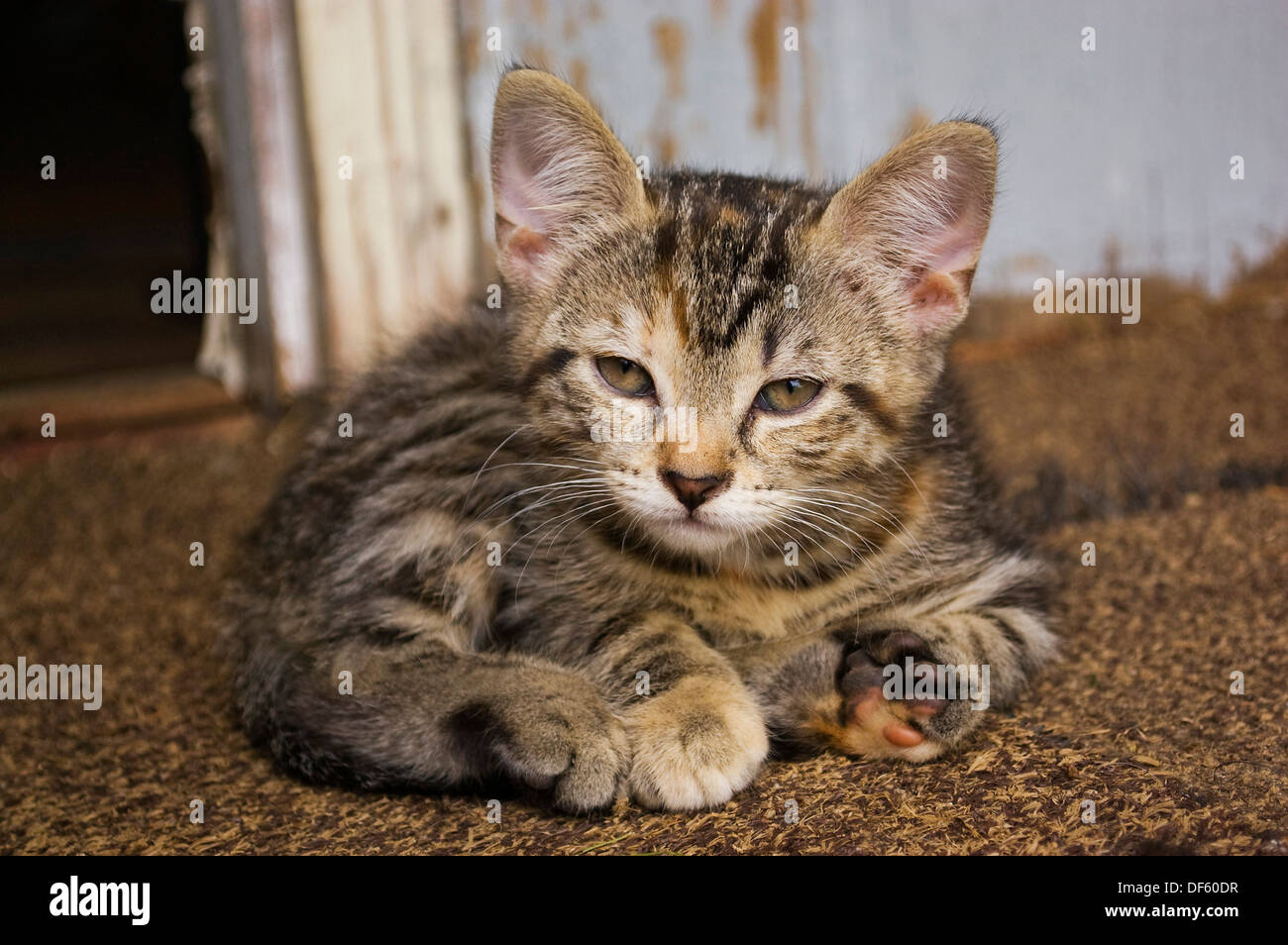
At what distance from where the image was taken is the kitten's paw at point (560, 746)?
77.8 inches

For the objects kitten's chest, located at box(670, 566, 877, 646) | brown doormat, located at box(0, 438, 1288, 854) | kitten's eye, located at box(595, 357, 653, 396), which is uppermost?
kitten's eye, located at box(595, 357, 653, 396)

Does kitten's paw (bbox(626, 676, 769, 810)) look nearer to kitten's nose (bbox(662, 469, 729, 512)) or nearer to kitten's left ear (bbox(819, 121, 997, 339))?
kitten's nose (bbox(662, 469, 729, 512))

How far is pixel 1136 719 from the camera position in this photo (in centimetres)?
219

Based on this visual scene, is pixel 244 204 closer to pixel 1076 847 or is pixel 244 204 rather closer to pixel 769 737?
pixel 769 737

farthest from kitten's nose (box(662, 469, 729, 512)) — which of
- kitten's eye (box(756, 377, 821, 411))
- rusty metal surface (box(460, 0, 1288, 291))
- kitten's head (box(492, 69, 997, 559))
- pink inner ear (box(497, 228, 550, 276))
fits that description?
rusty metal surface (box(460, 0, 1288, 291))

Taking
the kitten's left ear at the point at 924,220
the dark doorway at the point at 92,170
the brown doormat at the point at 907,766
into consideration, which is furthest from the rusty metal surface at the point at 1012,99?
the dark doorway at the point at 92,170

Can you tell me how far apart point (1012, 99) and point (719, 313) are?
338 centimetres

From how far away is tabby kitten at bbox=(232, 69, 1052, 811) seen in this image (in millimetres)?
2064

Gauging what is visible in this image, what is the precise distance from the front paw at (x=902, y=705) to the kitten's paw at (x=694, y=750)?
0.56 ft

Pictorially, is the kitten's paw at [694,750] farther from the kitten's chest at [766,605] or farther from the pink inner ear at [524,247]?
the pink inner ear at [524,247]

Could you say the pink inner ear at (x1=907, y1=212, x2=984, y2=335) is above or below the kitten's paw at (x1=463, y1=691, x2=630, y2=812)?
above

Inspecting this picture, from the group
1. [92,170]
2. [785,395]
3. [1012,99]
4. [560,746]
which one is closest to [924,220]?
[785,395]

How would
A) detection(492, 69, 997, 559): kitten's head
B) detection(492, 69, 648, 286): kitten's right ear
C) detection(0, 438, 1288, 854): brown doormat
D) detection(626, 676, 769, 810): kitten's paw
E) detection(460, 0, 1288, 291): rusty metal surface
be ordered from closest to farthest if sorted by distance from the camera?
detection(0, 438, 1288, 854): brown doormat
detection(626, 676, 769, 810): kitten's paw
detection(492, 69, 997, 559): kitten's head
detection(492, 69, 648, 286): kitten's right ear
detection(460, 0, 1288, 291): rusty metal surface

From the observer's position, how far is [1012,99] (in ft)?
16.2
